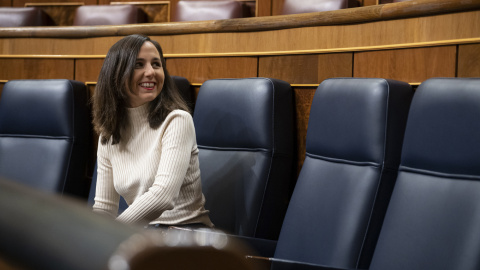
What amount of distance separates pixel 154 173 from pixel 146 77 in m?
0.09

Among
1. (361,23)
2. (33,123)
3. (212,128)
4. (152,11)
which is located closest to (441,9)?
(361,23)

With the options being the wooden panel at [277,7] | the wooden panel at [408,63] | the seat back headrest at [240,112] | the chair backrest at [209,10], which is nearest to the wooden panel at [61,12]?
the chair backrest at [209,10]

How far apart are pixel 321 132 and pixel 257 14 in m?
0.56

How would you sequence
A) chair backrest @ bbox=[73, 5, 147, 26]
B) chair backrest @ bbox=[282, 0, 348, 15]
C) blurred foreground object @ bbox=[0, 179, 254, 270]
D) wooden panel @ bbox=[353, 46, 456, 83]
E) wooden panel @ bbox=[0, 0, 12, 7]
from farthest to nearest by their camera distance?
wooden panel @ bbox=[0, 0, 12, 7], chair backrest @ bbox=[73, 5, 147, 26], chair backrest @ bbox=[282, 0, 348, 15], wooden panel @ bbox=[353, 46, 456, 83], blurred foreground object @ bbox=[0, 179, 254, 270]

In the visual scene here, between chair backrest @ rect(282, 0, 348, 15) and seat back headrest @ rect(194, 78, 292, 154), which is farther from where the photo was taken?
chair backrest @ rect(282, 0, 348, 15)

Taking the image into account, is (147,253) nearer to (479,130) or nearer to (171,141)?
(479,130)

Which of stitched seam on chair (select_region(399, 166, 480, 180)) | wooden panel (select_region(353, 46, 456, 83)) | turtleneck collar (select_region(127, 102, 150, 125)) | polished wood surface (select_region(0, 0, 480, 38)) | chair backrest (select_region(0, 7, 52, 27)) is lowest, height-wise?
stitched seam on chair (select_region(399, 166, 480, 180))

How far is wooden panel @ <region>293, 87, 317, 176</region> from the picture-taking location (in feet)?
2.05

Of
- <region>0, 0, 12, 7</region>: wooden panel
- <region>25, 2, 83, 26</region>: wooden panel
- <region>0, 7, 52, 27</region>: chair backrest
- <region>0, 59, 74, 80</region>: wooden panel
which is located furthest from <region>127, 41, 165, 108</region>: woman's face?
<region>0, 0, 12, 7</region>: wooden panel

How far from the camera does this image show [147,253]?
5cm

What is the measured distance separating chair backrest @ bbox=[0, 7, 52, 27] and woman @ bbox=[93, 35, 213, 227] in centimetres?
61

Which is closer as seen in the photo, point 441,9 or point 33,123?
point 441,9

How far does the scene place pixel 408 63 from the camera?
0.54 metres

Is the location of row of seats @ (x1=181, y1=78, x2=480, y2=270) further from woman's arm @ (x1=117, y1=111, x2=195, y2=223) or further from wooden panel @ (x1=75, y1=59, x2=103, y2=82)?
wooden panel @ (x1=75, y1=59, x2=103, y2=82)
